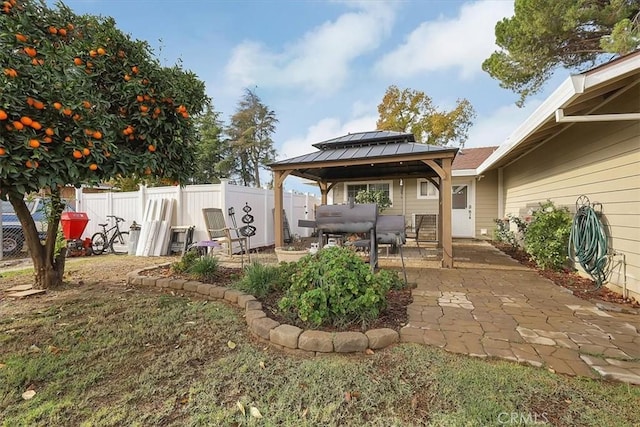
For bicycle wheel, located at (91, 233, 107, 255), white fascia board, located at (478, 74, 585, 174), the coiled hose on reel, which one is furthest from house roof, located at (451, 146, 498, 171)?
bicycle wheel, located at (91, 233, 107, 255)

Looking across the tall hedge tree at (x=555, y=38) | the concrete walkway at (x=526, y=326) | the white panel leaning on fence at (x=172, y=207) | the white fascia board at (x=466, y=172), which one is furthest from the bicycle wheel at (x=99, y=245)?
the tall hedge tree at (x=555, y=38)

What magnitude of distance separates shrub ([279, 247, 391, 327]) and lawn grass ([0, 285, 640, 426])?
0.42 meters

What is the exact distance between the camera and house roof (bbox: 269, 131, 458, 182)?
5379mm

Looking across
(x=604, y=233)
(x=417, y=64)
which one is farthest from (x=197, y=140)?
(x=417, y=64)

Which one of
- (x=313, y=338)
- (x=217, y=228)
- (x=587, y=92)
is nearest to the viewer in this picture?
(x=313, y=338)

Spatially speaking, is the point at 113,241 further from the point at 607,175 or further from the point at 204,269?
the point at 607,175

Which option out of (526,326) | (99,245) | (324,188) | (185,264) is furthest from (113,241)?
(526,326)

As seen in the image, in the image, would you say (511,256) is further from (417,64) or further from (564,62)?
(417,64)

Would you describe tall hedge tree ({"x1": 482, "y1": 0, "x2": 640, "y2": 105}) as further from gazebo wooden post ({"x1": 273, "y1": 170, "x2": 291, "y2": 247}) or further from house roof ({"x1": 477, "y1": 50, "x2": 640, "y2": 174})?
gazebo wooden post ({"x1": 273, "y1": 170, "x2": 291, "y2": 247})

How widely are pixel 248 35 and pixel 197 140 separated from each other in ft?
17.9

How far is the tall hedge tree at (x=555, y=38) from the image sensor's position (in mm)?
7105

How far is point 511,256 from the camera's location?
6.61 m

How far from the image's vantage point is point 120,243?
8.13 m

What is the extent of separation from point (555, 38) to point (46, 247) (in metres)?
12.7
